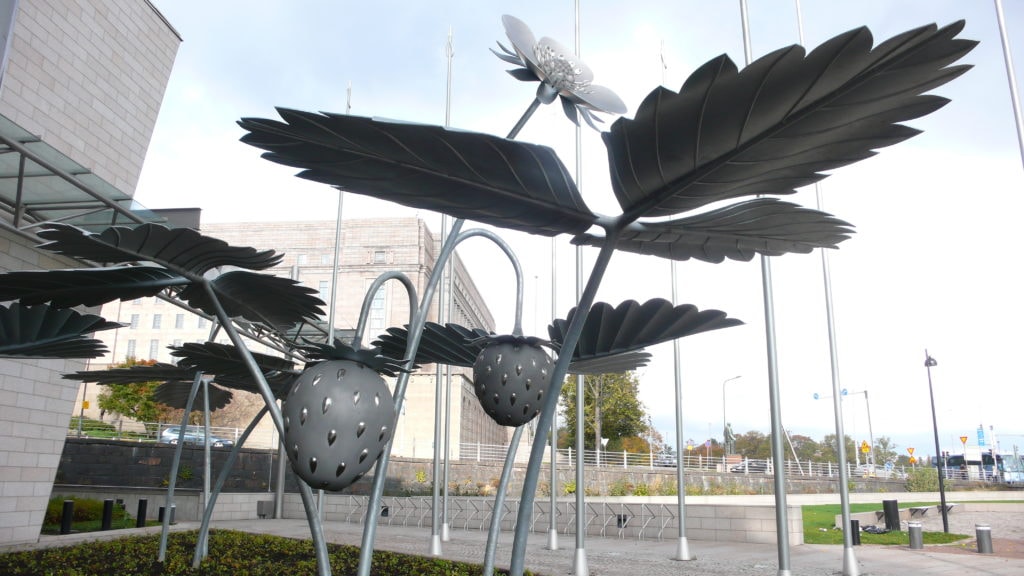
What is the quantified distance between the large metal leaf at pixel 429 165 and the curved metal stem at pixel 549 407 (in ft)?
0.67

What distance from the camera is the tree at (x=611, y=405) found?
42.0 m

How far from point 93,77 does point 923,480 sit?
43.8m

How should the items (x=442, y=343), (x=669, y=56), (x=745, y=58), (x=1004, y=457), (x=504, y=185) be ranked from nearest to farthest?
1. (x=504, y=185)
2. (x=442, y=343)
3. (x=745, y=58)
4. (x=669, y=56)
5. (x=1004, y=457)

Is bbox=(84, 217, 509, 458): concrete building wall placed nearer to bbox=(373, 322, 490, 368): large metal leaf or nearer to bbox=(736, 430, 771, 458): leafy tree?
bbox=(373, 322, 490, 368): large metal leaf

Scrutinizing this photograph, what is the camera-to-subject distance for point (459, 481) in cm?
3053

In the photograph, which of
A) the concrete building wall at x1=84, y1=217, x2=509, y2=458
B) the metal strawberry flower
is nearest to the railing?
the concrete building wall at x1=84, y1=217, x2=509, y2=458

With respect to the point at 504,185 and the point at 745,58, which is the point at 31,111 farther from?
the point at 504,185

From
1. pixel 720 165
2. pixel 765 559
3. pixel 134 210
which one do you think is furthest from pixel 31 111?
pixel 765 559

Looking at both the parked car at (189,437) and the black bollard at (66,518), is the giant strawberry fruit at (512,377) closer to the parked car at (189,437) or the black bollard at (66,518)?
the black bollard at (66,518)

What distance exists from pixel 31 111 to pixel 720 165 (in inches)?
557

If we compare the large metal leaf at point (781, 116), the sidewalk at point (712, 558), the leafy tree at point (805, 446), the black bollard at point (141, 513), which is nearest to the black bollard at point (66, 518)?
the black bollard at point (141, 513)

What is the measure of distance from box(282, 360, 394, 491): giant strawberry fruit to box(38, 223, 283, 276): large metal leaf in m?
1.49

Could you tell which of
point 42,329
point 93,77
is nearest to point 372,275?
point 93,77

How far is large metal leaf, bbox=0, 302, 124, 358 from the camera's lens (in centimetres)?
521
